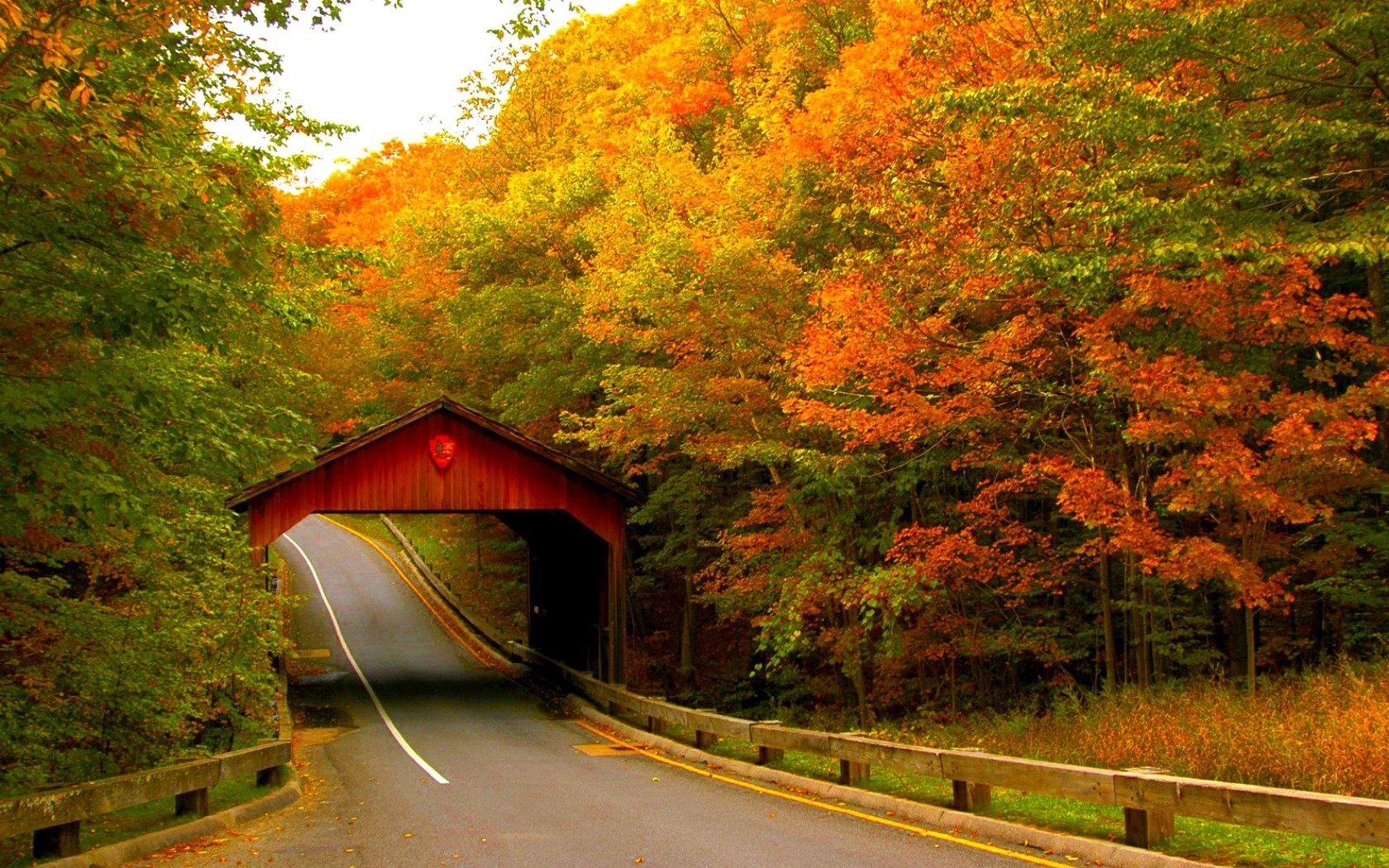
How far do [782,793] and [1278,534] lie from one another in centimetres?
781

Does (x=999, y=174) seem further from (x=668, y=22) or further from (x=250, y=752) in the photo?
(x=668, y=22)

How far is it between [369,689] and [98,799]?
710 inches

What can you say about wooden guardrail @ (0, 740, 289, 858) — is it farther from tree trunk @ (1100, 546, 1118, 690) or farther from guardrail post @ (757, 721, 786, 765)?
tree trunk @ (1100, 546, 1118, 690)

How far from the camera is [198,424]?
963cm

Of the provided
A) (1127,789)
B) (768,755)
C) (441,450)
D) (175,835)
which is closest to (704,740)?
(768,755)

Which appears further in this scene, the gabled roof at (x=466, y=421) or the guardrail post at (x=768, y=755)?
the gabled roof at (x=466, y=421)

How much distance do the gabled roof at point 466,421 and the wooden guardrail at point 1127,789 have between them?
35.2 feet

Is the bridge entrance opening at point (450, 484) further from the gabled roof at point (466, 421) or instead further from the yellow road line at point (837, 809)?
the yellow road line at point (837, 809)

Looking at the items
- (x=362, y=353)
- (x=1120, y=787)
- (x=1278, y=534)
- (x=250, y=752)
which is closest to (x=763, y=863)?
(x=1120, y=787)

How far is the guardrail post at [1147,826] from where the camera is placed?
305 inches

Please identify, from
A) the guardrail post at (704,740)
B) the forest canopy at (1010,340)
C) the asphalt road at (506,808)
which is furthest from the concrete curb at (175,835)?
the forest canopy at (1010,340)

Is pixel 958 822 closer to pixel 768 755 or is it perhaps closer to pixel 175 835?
pixel 768 755

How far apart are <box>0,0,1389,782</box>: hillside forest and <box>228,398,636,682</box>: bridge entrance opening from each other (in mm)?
1205

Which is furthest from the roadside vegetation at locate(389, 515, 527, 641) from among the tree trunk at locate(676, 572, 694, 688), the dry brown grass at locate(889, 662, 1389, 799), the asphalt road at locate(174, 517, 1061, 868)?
the dry brown grass at locate(889, 662, 1389, 799)
